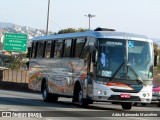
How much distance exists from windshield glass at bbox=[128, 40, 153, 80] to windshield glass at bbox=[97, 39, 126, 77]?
39 centimetres

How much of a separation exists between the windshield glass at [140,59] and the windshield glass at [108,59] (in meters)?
0.39

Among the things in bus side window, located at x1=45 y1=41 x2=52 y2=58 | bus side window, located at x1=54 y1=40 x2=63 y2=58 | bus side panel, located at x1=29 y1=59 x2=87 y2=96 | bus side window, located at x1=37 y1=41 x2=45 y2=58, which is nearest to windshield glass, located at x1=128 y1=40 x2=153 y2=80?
bus side panel, located at x1=29 y1=59 x2=87 y2=96

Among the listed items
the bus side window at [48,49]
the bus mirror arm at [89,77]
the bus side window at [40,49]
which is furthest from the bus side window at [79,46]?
the bus side window at [40,49]

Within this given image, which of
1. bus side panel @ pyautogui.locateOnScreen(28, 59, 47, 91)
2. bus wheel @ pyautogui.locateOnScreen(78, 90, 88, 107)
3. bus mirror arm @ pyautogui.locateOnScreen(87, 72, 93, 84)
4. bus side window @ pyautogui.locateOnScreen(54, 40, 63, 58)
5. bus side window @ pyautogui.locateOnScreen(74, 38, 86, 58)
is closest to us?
bus mirror arm @ pyautogui.locateOnScreen(87, 72, 93, 84)

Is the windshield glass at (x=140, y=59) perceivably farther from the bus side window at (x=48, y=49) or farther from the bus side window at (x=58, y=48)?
the bus side window at (x=48, y=49)

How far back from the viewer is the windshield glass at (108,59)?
71.3 ft

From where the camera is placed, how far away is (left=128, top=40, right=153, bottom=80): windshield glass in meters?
22.0

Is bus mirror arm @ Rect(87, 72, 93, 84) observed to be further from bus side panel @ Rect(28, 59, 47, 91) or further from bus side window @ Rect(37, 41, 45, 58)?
bus side window @ Rect(37, 41, 45, 58)

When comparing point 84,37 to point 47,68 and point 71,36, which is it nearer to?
point 71,36

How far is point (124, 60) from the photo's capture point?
21.8 metres

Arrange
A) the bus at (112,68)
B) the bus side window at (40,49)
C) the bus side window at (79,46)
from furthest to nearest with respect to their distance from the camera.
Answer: the bus side window at (40,49) < the bus side window at (79,46) < the bus at (112,68)

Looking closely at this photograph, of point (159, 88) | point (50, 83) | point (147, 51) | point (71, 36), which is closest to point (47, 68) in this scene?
point (50, 83)

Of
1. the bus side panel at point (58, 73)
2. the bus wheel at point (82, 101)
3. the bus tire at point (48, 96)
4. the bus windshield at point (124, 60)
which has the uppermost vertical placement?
the bus windshield at point (124, 60)

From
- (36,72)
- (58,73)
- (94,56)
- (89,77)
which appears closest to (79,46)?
(89,77)
